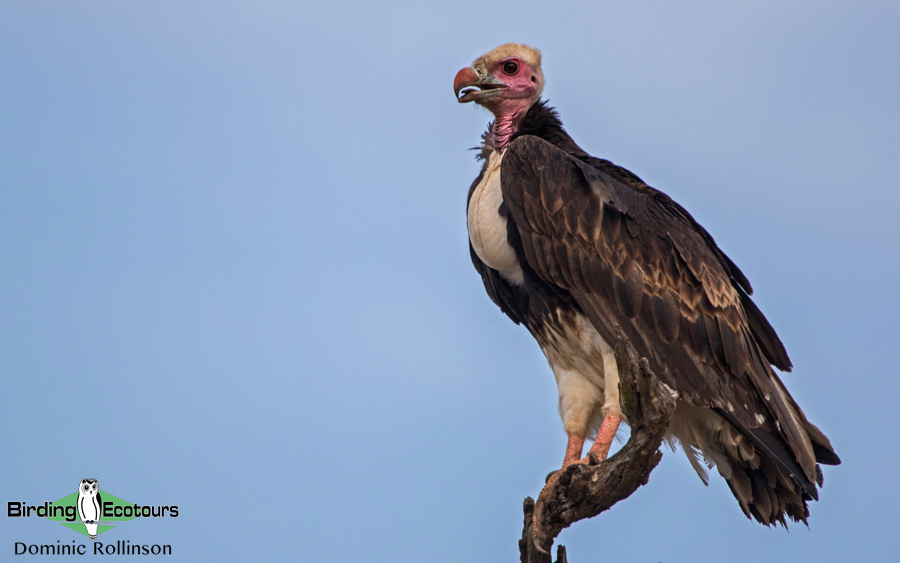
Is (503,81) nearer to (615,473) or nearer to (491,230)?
(491,230)

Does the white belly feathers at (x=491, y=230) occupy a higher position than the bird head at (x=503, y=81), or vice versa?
the bird head at (x=503, y=81)

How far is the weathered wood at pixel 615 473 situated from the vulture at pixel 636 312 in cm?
61

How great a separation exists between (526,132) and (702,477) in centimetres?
308

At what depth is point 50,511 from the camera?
8750 millimetres

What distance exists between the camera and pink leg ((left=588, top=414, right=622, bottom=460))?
738 centimetres

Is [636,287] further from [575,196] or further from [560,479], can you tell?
[560,479]

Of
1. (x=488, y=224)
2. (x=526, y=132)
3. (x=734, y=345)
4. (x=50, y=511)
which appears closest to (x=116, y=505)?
(x=50, y=511)

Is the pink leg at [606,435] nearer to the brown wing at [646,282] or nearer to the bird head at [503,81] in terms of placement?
the brown wing at [646,282]

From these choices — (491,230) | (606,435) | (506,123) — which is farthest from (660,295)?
(506,123)

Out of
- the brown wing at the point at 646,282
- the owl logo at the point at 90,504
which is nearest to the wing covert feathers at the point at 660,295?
the brown wing at the point at 646,282

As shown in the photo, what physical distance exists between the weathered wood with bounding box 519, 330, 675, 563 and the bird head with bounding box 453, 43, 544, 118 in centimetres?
294

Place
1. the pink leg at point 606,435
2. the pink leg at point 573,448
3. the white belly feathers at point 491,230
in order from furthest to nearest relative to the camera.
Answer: the pink leg at point 573,448
the white belly feathers at point 491,230
the pink leg at point 606,435

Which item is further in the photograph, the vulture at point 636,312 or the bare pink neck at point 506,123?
the bare pink neck at point 506,123

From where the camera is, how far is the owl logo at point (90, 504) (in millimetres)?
8984
